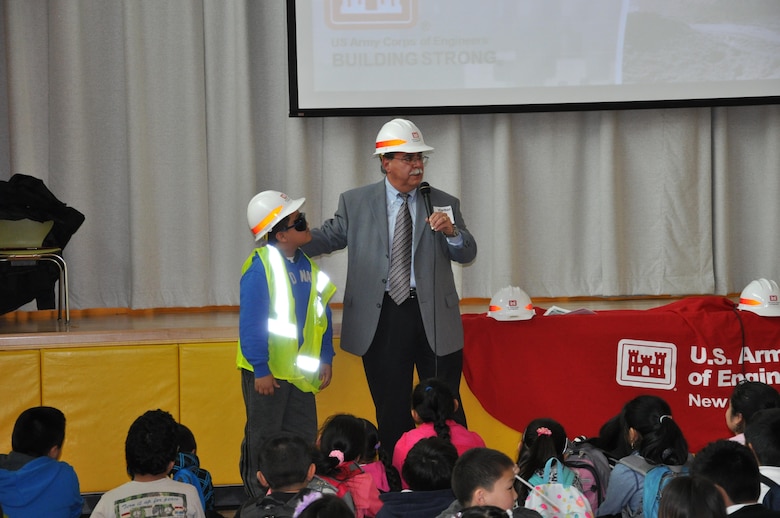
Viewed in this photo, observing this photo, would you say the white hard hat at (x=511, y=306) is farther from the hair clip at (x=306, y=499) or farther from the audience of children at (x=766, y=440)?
the hair clip at (x=306, y=499)

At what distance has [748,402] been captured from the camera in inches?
136

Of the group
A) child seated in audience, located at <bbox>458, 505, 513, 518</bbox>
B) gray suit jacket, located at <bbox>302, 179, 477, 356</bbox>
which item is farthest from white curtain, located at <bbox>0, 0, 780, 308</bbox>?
child seated in audience, located at <bbox>458, 505, 513, 518</bbox>

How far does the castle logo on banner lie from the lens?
476cm

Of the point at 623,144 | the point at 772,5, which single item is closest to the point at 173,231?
the point at 623,144

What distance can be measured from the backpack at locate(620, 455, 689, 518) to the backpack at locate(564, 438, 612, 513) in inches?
4.6

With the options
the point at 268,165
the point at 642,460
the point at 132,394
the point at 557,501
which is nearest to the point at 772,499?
the point at 642,460

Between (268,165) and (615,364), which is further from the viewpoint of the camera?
(268,165)

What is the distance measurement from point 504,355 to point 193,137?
2.47m

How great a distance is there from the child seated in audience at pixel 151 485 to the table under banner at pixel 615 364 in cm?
203

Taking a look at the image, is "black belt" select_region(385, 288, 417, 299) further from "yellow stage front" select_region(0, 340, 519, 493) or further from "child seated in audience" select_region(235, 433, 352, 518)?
"child seated in audience" select_region(235, 433, 352, 518)

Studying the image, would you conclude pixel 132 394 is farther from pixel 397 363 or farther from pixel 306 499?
pixel 306 499

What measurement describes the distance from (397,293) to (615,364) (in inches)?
52.4

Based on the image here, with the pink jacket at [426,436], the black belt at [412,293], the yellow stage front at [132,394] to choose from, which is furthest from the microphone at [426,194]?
the yellow stage front at [132,394]

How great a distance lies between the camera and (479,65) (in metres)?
5.84
